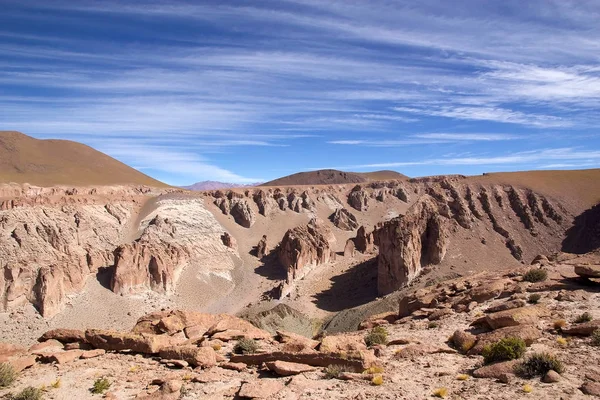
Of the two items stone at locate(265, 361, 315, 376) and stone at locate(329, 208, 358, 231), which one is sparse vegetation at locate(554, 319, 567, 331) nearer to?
stone at locate(265, 361, 315, 376)

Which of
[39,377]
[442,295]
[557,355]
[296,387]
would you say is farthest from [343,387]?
[442,295]

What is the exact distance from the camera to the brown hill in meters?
128

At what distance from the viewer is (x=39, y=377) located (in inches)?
508

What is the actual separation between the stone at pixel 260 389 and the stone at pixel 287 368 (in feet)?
2.06

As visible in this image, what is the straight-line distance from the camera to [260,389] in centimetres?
1100

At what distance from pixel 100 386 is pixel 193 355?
8.86 feet

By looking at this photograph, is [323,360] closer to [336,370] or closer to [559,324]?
[336,370]

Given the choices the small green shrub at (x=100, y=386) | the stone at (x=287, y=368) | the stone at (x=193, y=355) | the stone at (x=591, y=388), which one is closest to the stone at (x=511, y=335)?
the stone at (x=591, y=388)

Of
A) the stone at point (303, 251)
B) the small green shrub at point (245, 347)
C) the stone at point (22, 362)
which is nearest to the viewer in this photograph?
the stone at point (22, 362)

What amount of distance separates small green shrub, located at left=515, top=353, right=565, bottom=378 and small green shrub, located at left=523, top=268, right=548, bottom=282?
1234cm

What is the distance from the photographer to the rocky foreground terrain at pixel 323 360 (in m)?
11.0

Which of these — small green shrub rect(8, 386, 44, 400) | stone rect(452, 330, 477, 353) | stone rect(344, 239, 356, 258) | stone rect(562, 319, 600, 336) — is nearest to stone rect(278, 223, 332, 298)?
stone rect(344, 239, 356, 258)

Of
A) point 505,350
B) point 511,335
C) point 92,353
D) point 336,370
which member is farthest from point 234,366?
point 511,335

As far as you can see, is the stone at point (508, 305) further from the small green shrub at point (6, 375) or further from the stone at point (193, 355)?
the small green shrub at point (6, 375)
